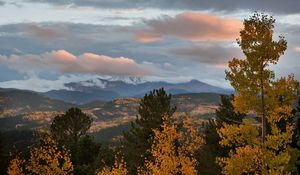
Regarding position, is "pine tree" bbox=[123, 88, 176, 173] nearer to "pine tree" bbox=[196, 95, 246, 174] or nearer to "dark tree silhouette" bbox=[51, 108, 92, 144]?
"pine tree" bbox=[196, 95, 246, 174]

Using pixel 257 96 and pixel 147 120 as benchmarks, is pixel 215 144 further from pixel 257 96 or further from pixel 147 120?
pixel 257 96

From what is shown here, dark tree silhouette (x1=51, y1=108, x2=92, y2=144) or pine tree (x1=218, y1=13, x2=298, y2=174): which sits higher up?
pine tree (x1=218, y1=13, x2=298, y2=174)

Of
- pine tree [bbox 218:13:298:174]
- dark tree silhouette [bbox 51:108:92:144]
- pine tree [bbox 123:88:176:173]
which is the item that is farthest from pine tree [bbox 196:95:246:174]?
dark tree silhouette [bbox 51:108:92:144]

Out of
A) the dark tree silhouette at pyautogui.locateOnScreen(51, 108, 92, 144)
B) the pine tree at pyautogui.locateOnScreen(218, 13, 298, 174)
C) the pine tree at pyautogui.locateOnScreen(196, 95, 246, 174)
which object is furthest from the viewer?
the dark tree silhouette at pyautogui.locateOnScreen(51, 108, 92, 144)

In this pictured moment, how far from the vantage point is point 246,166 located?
27703 millimetres

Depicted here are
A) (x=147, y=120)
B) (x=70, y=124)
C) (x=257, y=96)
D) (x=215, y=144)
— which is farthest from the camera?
(x=70, y=124)

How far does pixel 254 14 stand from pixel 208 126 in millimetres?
32048

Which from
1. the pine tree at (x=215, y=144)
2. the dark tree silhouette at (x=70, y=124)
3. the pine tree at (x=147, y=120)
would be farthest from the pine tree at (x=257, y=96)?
the dark tree silhouette at (x=70, y=124)

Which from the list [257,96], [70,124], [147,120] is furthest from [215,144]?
[70,124]

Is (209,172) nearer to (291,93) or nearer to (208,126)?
(208,126)

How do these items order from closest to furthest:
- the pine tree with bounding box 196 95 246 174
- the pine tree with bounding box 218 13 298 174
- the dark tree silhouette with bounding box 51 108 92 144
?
the pine tree with bounding box 218 13 298 174 → the pine tree with bounding box 196 95 246 174 → the dark tree silhouette with bounding box 51 108 92 144

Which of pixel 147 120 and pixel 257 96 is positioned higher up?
pixel 257 96

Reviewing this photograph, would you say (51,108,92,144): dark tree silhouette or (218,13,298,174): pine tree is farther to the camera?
(51,108,92,144): dark tree silhouette

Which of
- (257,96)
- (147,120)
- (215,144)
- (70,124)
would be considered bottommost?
(70,124)
